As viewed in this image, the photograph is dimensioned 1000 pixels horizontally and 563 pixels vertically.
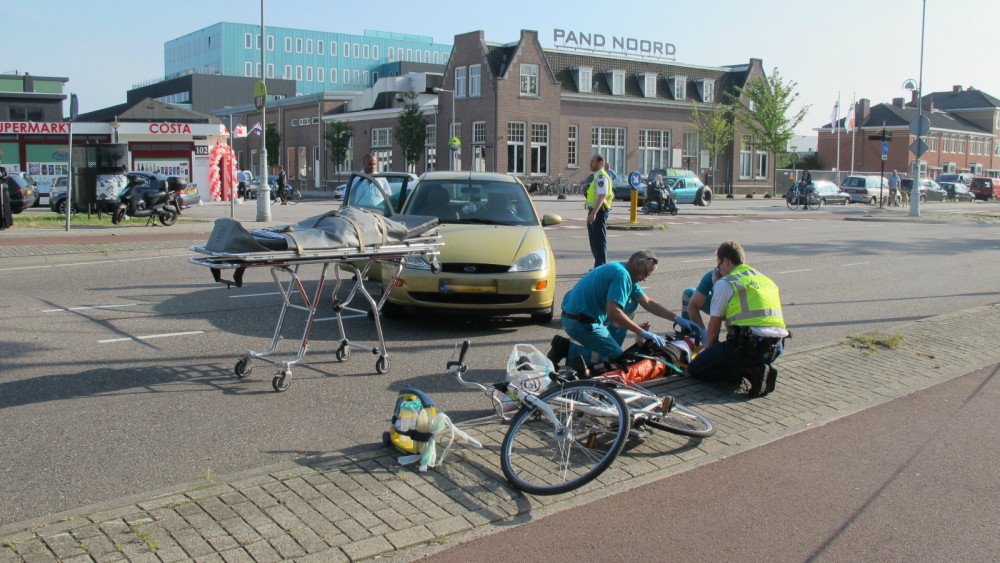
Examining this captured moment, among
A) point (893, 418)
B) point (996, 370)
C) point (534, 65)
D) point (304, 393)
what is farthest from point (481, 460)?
point (534, 65)

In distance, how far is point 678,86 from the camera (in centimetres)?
6097

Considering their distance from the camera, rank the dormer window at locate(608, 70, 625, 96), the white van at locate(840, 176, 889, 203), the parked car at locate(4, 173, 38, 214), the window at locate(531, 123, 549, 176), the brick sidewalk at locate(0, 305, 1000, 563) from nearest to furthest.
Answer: the brick sidewalk at locate(0, 305, 1000, 563), the parked car at locate(4, 173, 38, 214), the white van at locate(840, 176, 889, 203), the window at locate(531, 123, 549, 176), the dormer window at locate(608, 70, 625, 96)

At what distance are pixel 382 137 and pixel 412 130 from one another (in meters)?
6.75

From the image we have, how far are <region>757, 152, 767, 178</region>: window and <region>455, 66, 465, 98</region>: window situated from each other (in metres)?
25.1

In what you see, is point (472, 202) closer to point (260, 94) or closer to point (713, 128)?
point (260, 94)

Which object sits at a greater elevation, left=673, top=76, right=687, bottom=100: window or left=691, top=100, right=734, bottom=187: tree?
left=673, top=76, right=687, bottom=100: window

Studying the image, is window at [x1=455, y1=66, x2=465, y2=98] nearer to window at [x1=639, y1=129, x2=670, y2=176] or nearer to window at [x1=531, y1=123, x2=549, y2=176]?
window at [x1=531, y1=123, x2=549, y2=176]

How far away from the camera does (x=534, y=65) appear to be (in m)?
53.5

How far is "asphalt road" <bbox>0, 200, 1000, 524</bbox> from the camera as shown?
489cm

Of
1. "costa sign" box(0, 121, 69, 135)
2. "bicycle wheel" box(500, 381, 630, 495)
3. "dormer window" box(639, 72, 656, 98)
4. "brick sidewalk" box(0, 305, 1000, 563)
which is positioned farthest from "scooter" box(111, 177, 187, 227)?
"dormer window" box(639, 72, 656, 98)

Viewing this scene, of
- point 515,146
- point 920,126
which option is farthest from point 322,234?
point 515,146

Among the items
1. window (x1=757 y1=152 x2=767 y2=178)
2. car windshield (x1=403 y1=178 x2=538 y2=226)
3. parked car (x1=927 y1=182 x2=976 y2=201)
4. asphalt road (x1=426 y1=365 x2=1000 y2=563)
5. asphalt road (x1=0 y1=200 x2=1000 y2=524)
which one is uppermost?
window (x1=757 y1=152 x2=767 y2=178)

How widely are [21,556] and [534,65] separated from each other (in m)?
52.5

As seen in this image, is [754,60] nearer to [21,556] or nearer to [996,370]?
[996,370]
